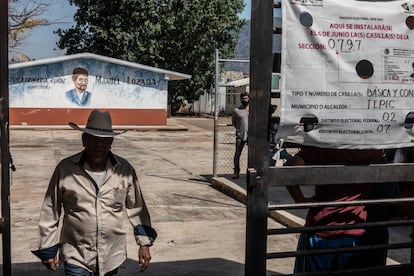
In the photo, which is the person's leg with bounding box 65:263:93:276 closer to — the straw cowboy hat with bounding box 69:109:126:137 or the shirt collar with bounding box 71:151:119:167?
the shirt collar with bounding box 71:151:119:167

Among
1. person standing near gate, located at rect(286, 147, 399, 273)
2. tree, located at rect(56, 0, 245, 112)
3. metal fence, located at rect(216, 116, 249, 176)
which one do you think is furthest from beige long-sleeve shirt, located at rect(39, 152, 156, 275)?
tree, located at rect(56, 0, 245, 112)

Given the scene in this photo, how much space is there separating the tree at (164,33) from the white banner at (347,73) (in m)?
31.2

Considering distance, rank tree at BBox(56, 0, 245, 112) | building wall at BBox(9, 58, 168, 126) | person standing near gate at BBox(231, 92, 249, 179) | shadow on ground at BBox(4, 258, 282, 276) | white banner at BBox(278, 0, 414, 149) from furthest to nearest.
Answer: tree at BBox(56, 0, 245, 112), building wall at BBox(9, 58, 168, 126), person standing near gate at BBox(231, 92, 249, 179), shadow on ground at BBox(4, 258, 282, 276), white banner at BBox(278, 0, 414, 149)

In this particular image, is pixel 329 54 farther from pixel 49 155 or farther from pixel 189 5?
pixel 189 5

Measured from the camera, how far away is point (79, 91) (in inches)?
1041

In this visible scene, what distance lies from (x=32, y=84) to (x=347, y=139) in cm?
2477

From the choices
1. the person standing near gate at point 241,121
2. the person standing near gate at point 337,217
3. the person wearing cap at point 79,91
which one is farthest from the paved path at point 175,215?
the person wearing cap at point 79,91

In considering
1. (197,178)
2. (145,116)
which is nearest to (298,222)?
(197,178)

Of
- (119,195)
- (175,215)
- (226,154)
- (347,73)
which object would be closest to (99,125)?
(119,195)

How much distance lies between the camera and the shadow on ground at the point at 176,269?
5266 mm

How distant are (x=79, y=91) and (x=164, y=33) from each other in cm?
998

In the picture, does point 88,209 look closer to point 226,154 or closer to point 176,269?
point 176,269

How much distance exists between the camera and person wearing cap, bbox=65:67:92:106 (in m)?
26.4

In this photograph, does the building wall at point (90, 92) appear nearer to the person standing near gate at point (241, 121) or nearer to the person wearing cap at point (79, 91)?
the person wearing cap at point (79, 91)
